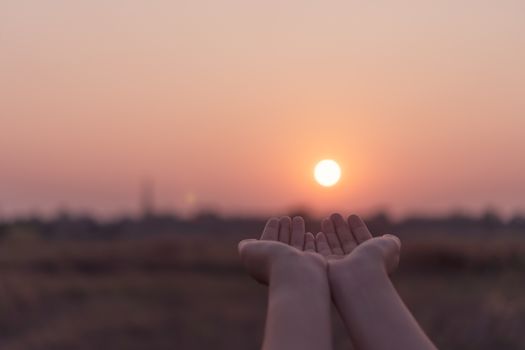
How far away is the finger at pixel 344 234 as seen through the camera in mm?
3391

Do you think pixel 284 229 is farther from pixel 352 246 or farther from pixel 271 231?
pixel 352 246

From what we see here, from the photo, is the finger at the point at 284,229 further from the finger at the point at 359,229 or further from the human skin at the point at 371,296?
the finger at the point at 359,229

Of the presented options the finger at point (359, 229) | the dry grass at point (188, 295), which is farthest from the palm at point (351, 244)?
the dry grass at point (188, 295)

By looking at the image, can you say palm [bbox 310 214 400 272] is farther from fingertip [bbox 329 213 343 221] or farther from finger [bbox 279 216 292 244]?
finger [bbox 279 216 292 244]

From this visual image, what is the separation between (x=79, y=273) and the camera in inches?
518

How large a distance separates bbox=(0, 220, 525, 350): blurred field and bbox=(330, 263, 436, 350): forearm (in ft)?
14.0

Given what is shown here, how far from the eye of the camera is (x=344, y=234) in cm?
350

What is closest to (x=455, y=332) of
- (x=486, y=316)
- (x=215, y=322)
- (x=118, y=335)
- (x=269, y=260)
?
(x=486, y=316)

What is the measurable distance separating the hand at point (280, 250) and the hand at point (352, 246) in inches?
2.3

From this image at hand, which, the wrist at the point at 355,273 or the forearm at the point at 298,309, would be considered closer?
the forearm at the point at 298,309

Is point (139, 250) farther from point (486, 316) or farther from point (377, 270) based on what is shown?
point (377, 270)

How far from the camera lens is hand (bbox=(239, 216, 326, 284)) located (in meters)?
2.95

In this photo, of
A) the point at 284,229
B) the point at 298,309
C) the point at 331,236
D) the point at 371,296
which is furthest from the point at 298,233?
the point at 298,309

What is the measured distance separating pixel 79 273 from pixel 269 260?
1073 centimetres
